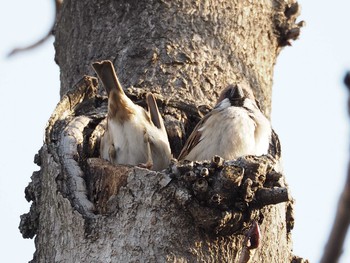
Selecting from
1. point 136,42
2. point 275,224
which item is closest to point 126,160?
point 136,42

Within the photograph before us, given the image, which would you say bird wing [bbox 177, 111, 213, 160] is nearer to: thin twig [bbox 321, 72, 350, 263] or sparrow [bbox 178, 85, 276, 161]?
sparrow [bbox 178, 85, 276, 161]

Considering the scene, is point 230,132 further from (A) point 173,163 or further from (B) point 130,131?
(A) point 173,163

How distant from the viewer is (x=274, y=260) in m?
2.31

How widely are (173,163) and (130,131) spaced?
103cm

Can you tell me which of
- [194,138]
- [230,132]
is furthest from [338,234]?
[230,132]

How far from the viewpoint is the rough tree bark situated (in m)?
2.06

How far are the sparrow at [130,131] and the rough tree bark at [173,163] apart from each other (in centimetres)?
7

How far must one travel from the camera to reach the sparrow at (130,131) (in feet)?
9.52

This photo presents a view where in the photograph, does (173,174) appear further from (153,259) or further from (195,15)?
(195,15)

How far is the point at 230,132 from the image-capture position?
313 cm

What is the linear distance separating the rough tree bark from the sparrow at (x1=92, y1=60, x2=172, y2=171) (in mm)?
70

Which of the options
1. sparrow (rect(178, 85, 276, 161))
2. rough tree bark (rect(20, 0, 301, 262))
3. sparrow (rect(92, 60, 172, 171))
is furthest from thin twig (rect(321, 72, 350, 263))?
sparrow (rect(178, 85, 276, 161))

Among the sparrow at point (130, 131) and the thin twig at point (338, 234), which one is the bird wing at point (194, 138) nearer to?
the sparrow at point (130, 131)

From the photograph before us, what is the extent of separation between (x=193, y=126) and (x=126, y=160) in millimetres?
379
